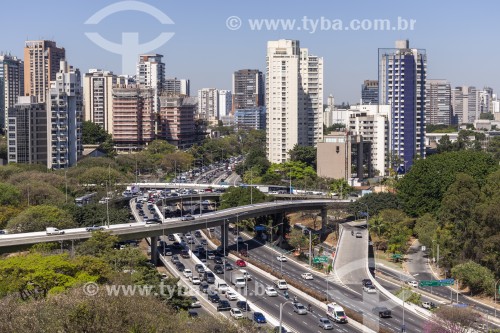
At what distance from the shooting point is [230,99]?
445 ft

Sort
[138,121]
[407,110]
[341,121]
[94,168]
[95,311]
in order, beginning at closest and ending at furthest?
[95,311] → [94,168] → [407,110] → [138,121] → [341,121]

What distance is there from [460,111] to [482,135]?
47.7m

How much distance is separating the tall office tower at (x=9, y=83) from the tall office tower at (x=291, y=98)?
111 feet

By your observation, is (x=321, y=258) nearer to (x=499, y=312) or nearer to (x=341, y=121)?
(x=499, y=312)

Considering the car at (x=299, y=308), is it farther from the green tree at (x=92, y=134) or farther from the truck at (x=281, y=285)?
the green tree at (x=92, y=134)

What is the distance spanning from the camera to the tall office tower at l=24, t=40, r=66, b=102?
78.1m

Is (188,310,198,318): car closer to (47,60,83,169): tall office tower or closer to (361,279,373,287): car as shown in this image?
(361,279,373,287): car

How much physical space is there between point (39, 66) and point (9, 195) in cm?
4492

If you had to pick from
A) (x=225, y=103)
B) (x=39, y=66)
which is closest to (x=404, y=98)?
(x=39, y=66)

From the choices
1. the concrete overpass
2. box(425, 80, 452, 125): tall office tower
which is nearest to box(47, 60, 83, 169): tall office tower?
the concrete overpass

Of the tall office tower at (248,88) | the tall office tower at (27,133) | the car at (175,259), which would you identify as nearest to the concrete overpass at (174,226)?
the car at (175,259)

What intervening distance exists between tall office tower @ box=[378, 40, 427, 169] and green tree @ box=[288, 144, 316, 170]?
20.5 feet

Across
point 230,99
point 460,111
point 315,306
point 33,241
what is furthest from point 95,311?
point 230,99

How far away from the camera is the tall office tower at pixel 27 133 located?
50312 mm
